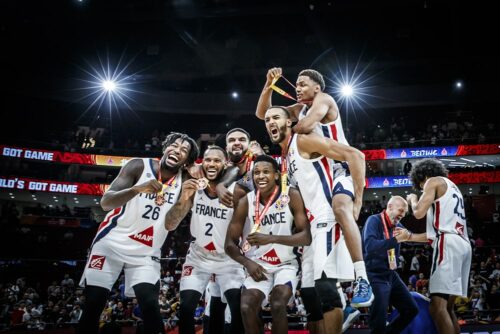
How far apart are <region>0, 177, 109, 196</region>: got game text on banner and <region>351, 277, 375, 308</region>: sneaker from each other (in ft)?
82.9

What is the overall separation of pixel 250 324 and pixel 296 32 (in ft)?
94.4

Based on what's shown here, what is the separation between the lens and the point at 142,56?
32.9m

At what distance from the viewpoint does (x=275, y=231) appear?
5.05 m

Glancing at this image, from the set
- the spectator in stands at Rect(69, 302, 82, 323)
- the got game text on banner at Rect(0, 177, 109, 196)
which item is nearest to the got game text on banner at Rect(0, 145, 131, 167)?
the got game text on banner at Rect(0, 177, 109, 196)

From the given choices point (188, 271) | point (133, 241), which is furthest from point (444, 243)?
point (133, 241)

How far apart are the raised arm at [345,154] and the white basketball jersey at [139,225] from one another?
1.68 metres

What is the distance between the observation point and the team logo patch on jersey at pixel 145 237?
5.11m

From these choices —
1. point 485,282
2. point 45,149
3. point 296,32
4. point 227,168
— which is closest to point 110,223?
point 227,168

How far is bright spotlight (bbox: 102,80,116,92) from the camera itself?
102 ft

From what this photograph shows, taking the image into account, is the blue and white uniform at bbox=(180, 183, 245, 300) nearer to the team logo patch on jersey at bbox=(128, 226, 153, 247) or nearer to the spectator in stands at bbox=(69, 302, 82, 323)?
the team logo patch on jersey at bbox=(128, 226, 153, 247)

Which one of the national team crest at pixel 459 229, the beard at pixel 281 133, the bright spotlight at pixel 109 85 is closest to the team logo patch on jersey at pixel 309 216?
the beard at pixel 281 133

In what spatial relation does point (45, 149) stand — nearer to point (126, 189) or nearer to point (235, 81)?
point (235, 81)

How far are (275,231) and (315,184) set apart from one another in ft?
2.20

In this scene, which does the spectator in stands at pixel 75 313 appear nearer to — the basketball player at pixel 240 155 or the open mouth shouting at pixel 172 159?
the basketball player at pixel 240 155
